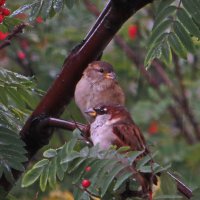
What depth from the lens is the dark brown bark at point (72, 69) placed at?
1.83m

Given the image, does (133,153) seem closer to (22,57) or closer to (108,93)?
(108,93)

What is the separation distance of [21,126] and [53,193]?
1901mm

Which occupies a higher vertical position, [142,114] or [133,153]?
[133,153]

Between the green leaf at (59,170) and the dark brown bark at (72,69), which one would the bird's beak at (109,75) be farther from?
the green leaf at (59,170)

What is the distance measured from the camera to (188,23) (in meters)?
1.85

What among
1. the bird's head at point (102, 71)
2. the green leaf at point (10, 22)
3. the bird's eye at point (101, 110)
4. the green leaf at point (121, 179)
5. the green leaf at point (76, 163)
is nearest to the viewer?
the green leaf at point (121, 179)

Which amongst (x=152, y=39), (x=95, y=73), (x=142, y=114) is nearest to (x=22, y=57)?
(x=142, y=114)

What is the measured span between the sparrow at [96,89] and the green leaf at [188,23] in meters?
0.33

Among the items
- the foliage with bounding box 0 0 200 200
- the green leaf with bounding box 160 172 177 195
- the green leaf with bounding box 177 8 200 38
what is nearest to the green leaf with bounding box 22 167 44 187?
the foliage with bounding box 0 0 200 200

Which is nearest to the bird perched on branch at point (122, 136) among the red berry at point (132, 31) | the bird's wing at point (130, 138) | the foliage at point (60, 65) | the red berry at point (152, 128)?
the bird's wing at point (130, 138)

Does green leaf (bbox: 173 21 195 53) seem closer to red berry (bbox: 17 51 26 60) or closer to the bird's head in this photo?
the bird's head

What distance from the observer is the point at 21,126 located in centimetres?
211

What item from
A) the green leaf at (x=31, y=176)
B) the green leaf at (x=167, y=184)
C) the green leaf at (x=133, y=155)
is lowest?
the green leaf at (x=167, y=184)

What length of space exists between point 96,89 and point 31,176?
0.64m
